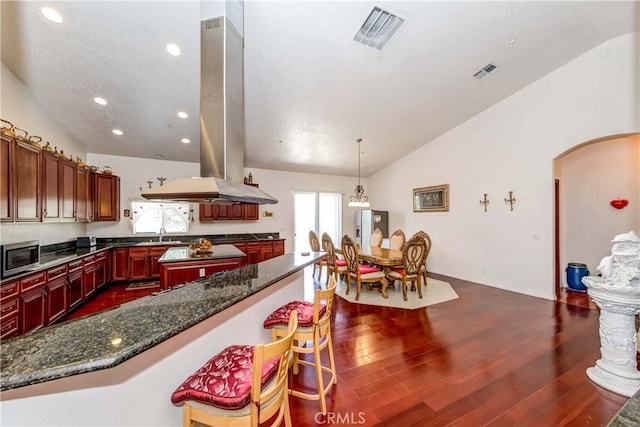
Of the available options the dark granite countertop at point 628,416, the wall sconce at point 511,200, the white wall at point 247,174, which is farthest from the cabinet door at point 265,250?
the dark granite countertop at point 628,416

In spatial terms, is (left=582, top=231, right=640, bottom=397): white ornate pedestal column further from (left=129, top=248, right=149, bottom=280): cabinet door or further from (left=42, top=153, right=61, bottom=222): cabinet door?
(left=129, top=248, right=149, bottom=280): cabinet door

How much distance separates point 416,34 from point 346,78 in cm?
102

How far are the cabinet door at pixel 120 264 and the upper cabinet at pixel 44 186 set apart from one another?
71 cm

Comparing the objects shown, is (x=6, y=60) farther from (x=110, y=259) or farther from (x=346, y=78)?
(x=346, y=78)

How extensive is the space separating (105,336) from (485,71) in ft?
17.4

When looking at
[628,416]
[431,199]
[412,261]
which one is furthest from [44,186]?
[431,199]

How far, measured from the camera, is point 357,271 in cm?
423

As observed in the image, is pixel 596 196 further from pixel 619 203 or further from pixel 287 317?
pixel 287 317

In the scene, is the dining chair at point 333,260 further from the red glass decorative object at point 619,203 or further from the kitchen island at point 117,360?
the red glass decorative object at point 619,203

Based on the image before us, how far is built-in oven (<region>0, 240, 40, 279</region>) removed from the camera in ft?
7.45

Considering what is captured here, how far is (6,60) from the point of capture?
8.79 ft

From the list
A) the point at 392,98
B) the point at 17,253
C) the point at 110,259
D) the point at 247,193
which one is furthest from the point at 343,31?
the point at 110,259

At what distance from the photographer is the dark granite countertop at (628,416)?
2.49ft

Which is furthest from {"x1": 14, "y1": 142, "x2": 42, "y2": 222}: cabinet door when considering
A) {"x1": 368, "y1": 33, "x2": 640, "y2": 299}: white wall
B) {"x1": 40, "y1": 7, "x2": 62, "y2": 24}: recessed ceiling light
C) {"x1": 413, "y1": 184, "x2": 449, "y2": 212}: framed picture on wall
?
{"x1": 413, "y1": 184, "x2": 449, "y2": 212}: framed picture on wall
